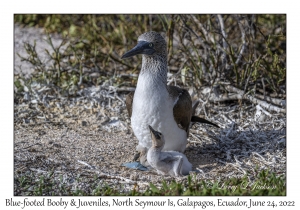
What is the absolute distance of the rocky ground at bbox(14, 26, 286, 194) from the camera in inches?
228

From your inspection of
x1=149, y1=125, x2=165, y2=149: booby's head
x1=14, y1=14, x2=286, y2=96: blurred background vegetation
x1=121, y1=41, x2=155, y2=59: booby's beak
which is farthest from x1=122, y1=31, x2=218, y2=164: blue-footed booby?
x1=14, y1=14, x2=286, y2=96: blurred background vegetation

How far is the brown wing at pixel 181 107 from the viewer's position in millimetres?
5949

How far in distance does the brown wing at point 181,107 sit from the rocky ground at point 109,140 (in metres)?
0.52

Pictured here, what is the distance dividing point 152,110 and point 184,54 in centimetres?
271

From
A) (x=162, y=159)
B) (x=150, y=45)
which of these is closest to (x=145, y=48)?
(x=150, y=45)

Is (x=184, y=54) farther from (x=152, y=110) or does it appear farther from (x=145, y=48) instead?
(x=152, y=110)

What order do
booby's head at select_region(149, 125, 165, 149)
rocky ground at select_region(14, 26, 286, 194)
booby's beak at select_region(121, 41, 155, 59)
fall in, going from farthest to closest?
1. booby's beak at select_region(121, 41, 155, 59)
2. rocky ground at select_region(14, 26, 286, 194)
3. booby's head at select_region(149, 125, 165, 149)

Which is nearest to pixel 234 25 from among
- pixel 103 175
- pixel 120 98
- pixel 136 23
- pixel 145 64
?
pixel 136 23

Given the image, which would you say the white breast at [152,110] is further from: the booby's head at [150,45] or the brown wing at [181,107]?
the booby's head at [150,45]

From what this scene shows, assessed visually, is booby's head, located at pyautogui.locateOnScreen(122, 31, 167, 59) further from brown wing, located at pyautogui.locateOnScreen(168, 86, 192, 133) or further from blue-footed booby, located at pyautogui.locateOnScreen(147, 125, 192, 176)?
blue-footed booby, located at pyautogui.locateOnScreen(147, 125, 192, 176)

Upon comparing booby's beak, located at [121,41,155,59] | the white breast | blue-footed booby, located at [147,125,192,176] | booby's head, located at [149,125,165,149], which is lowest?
blue-footed booby, located at [147,125,192,176]

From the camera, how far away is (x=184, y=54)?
824 cm

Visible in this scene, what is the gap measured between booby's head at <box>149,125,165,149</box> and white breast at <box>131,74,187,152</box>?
115 millimetres

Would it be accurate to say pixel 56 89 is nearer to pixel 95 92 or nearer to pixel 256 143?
pixel 95 92
